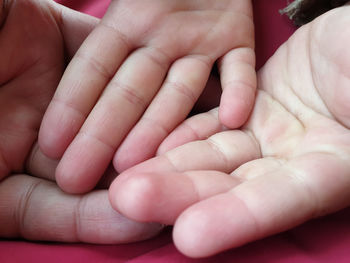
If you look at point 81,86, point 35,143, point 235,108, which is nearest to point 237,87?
point 235,108

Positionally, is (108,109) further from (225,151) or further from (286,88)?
(286,88)

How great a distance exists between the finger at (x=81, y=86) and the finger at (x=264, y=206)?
0.89 feet

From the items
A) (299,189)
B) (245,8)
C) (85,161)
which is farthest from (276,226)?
(245,8)

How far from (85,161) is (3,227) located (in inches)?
6.6

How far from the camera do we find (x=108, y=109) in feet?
2.04

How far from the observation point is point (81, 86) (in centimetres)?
63

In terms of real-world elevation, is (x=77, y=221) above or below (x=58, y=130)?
below

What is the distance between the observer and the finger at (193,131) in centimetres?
60

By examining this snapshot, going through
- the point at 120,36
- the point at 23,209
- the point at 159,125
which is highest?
the point at 120,36

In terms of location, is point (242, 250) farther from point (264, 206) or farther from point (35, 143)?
point (35, 143)

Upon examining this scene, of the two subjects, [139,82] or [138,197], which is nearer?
[138,197]

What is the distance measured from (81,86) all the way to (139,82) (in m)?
0.09

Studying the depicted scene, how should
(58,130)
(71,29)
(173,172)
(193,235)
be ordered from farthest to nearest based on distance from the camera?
1. (71,29)
2. (58,130)
3. (173,172)
4. (193,235)

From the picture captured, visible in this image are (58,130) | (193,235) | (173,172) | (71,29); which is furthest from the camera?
(71,29)
